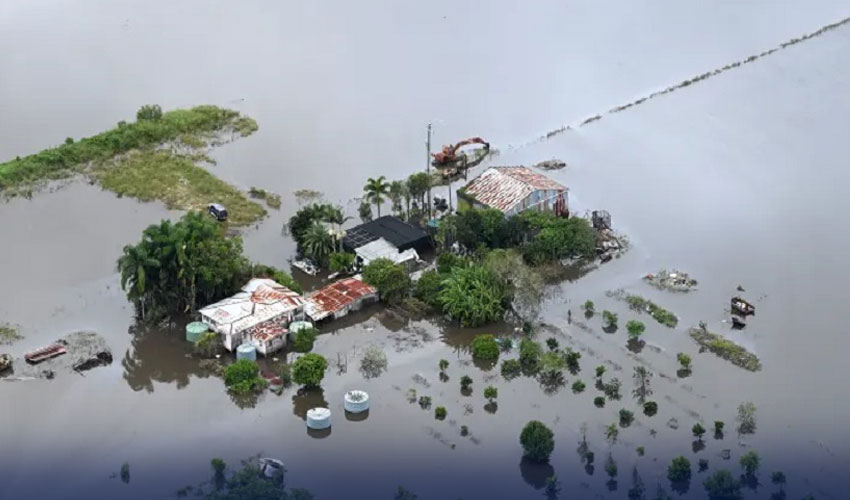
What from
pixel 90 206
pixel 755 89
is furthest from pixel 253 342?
pixel 755 89

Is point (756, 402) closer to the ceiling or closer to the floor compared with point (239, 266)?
closer to the floor

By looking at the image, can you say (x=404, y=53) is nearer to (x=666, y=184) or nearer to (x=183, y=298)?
(x=666, y=184)

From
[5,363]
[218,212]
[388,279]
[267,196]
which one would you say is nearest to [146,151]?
[267,196]

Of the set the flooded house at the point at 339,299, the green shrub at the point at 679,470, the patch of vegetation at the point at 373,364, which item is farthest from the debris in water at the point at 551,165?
the green shrub at the point at 679,470

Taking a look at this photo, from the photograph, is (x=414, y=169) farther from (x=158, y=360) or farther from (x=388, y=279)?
(x=158, y=360)

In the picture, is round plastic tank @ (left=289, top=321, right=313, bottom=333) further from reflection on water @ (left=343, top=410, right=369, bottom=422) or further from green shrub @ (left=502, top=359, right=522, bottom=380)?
green shrub @ (left=502, top=359, right=522, bottom=380)

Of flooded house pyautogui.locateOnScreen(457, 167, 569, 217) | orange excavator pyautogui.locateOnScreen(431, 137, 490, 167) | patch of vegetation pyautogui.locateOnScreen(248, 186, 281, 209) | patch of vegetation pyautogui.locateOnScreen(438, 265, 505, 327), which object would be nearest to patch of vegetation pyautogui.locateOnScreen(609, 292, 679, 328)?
patch of vegetation pyautogui.locateOnScreen(438, 265, 505, 327)

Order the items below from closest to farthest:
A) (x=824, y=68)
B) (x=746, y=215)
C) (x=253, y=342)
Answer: (x=253, y=342), (x=746, y=215), (x=824, y=68)

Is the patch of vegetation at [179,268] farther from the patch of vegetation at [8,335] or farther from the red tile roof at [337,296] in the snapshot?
the patch of vegetation at [8,335]
